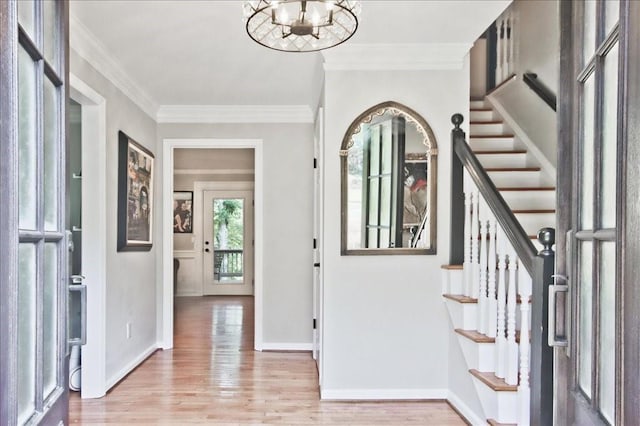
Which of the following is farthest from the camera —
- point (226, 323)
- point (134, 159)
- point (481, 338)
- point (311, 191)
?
point (226, 323)

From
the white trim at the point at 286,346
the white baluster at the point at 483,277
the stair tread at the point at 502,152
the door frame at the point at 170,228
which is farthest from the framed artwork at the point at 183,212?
the white baluster at the point at 483,277

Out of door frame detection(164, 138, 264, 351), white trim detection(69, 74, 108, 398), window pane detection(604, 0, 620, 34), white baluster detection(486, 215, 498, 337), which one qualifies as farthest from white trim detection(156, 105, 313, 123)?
window pane detection(604, 0, 620, 34)

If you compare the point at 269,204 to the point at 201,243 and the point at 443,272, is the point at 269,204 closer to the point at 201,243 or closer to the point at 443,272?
the point at 443,272

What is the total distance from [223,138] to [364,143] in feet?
6.61

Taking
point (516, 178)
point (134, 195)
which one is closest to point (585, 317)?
point (516, 178)

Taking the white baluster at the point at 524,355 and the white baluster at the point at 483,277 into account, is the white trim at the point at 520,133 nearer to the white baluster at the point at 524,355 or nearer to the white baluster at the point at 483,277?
the white baluster at the point at 483,277

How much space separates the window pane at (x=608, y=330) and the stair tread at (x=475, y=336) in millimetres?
1823

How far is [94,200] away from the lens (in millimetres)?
3469

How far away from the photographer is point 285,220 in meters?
4.92

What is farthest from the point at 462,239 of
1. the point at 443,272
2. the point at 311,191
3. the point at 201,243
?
the point at 201,243

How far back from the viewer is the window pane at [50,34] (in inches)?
41.9

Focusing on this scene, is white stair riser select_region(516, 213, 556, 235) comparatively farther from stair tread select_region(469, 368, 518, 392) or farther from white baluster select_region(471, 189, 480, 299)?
stair tread select_region(469, 368, 518, 392)

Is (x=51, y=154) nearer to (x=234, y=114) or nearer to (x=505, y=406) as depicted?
(x=505, y=406)

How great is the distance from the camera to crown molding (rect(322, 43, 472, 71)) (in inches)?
130
